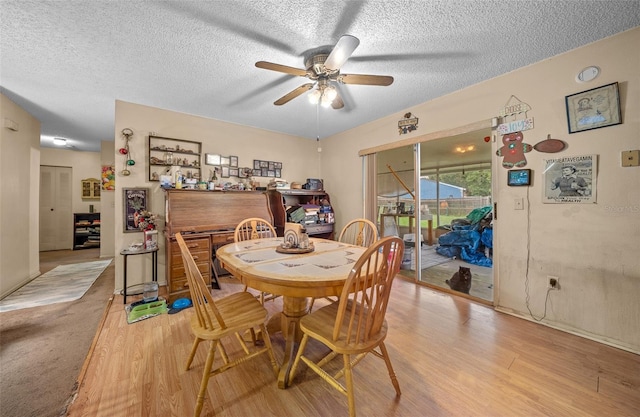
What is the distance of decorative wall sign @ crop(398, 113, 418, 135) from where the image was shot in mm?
3115

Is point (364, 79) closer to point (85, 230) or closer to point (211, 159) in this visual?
point (211, 159)

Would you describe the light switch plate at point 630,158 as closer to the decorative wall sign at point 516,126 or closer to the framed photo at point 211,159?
the decorative wall sign at point 516,126

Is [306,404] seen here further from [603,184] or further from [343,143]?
[343,143]

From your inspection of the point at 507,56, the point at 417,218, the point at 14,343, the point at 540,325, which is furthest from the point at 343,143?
→ the point at 14,343

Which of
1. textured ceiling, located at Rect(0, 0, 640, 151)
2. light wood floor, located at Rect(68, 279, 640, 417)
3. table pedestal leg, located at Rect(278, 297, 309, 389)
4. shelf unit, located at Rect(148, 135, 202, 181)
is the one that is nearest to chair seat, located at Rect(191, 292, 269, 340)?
table pedestal leg, located at Rect(278, 297, 309, 389)

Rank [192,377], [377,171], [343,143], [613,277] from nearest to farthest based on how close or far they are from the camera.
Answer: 1. [192,377]
2. [613,277]
3. [377,171]
4. [343,143]

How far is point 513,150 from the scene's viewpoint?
7.62ft

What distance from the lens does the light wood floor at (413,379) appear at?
126 centimetres

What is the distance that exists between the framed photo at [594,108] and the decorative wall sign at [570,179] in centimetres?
27

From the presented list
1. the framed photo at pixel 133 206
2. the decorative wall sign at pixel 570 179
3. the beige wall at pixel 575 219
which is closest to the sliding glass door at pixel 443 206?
the beige wall at pixel 575 219

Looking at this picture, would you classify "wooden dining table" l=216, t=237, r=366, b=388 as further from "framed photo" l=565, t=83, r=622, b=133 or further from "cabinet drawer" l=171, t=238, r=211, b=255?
"framed photo" l=565, t=83, r=622, b=133

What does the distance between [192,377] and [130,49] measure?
2567 millimetres

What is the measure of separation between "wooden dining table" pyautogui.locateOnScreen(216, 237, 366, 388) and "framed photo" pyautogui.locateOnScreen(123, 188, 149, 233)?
1.91m

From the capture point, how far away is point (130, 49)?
1925 millimetres
